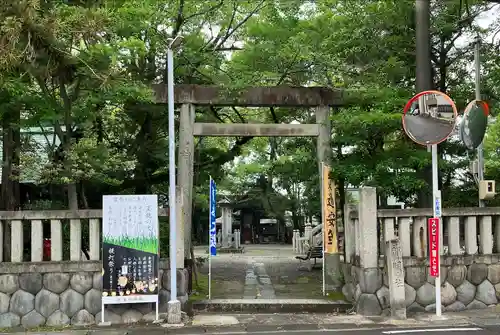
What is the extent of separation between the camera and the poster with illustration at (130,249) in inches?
372

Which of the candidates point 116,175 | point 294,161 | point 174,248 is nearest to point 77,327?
point 174,248

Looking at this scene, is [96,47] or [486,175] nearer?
[96,47]

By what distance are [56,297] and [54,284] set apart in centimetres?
25

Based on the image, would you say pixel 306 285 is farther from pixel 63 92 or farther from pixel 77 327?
pixel 63 92

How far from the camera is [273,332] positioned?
29.0ft

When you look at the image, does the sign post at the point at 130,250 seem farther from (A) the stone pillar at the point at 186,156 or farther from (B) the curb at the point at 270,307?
(A) the stone pillar at the point at 186,156

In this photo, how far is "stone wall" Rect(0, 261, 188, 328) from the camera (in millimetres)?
9516

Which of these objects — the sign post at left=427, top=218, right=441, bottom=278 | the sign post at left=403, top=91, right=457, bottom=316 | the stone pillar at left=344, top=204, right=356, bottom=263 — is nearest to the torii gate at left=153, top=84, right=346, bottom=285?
the stone pillar at left=344, top=204, right=356, bottom=263

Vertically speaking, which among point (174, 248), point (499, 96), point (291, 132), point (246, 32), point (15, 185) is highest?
point (246, 32)

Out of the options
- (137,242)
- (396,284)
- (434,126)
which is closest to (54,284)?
(137,242)

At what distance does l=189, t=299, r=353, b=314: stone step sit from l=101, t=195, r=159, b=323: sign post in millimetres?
1424

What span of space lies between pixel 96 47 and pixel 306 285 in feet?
26.9

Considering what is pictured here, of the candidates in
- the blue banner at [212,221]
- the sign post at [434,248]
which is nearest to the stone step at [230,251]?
the blue banner at [212,221]

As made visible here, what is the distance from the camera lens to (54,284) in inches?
379
